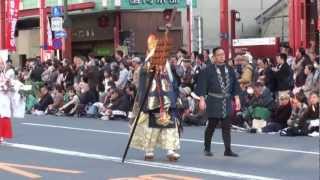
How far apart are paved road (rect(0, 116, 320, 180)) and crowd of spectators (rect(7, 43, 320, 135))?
0.81 m

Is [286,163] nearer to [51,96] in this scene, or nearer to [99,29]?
A: [51,96]

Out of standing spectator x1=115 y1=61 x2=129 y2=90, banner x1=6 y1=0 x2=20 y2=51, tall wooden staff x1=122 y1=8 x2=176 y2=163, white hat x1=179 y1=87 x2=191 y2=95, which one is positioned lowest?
white hat x1=179 y1=87 x2=191 y2=95

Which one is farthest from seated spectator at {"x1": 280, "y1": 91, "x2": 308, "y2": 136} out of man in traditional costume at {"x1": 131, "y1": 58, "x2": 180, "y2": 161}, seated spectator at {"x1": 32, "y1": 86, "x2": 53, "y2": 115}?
seated spectator at {"x1": 32, "y1": 86, "x2": 53, "y2": 115}

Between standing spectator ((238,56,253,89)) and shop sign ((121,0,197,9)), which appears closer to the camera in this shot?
standing spectator ((238,56,253,89))

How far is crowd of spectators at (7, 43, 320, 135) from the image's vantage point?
16225 millimetres

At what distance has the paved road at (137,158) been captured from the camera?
10.4 meters

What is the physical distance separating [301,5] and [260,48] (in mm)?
3008

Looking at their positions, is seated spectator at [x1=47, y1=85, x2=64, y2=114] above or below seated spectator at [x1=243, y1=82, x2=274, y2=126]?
below

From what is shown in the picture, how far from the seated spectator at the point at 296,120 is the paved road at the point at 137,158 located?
33 cm

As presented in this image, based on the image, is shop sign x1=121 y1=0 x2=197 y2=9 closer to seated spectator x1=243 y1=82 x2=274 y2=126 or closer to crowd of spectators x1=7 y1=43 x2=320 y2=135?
crowd of spectators x1=7 y1=43 x2=320 y2=135

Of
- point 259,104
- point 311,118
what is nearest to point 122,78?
point 259,104

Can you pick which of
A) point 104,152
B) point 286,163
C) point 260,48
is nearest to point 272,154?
point 286,163

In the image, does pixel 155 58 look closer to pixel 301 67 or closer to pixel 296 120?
pixel 296 120

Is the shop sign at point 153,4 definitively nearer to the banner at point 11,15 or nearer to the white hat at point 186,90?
the banner at point 11,15
